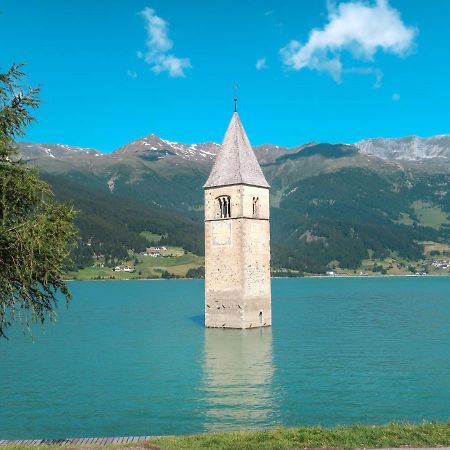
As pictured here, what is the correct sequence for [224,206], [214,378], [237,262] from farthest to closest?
[224,206] < [237,262] < [214,378]

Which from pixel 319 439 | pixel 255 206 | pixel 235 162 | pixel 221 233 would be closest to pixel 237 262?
pixel 221 233

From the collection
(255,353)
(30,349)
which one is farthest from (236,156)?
(30,349)

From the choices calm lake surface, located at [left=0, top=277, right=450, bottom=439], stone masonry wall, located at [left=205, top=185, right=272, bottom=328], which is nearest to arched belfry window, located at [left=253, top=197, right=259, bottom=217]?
stone masonry wall, located at [left=205, top=185, right=272, bottom=328]

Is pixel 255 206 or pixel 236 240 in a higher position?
pixel 255 206

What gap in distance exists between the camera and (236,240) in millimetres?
59969

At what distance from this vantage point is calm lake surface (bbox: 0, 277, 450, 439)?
30078 mm

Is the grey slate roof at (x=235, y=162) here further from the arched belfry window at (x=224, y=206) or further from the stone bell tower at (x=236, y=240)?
the arched belfry window at (x=224, y=206)

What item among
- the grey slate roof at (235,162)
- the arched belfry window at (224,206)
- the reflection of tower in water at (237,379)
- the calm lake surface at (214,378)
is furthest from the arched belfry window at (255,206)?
the calm lake surface at (214,378)

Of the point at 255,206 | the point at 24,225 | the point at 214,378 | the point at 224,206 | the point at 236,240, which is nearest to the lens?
the point at 24,225

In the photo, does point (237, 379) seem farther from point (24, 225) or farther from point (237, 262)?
point (24, 225)

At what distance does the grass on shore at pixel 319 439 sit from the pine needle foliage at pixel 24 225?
17.3ft

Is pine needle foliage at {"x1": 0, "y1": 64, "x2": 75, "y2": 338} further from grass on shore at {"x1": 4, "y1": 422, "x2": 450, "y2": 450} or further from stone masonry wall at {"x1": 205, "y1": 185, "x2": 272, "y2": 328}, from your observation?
stone masonry wall at {"x1": 205, "y1": 185, "x2": 272, "y2": 328}

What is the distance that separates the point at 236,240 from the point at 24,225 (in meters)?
41.4

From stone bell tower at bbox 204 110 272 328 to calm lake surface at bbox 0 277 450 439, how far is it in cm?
236
